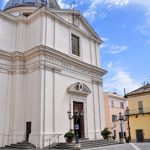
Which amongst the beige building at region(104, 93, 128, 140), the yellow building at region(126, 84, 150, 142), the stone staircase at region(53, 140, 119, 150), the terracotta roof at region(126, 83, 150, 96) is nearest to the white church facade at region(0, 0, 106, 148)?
the stone staircase at region(53, 140, 119, 150)

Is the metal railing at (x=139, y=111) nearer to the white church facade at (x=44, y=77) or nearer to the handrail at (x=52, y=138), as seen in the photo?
the white church facade at (x=44, y=77)

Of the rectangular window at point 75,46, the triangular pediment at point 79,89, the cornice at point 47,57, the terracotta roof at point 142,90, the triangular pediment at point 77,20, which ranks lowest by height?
the triangular pediment at point 79,89

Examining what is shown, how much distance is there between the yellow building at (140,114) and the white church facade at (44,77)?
34.2 feet

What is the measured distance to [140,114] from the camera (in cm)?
3422

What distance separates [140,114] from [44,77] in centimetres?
1911

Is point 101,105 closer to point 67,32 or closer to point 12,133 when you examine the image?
point 67,32

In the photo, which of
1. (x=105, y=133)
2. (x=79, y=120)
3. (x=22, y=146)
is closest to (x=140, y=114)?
(x=105, y=133)

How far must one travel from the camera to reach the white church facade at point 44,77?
19812 millimetres

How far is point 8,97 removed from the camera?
809 inches

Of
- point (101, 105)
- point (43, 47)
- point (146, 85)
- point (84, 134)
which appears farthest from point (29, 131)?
point (146, 85)

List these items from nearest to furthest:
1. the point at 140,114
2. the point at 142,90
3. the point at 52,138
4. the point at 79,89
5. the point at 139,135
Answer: the point at 52,138, the point at 79,89, the point at 139,135, the point at 140,114, the point at 142,90

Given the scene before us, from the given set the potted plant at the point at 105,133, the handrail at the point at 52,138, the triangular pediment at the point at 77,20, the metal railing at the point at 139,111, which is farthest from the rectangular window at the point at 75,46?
the metal railing at the point at 139,111

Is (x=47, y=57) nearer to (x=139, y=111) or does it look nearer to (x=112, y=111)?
(x=139, y=111)

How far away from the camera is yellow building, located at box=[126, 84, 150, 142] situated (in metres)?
33.4
